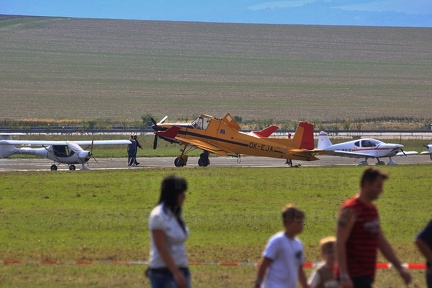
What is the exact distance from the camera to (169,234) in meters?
8.11

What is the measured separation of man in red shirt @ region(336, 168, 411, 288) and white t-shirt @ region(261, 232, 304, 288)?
482 millimetres

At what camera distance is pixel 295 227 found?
8289 millimetres

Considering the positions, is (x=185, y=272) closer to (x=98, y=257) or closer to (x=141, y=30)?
(x=98, y=257)

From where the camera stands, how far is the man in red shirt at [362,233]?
8.08 meters

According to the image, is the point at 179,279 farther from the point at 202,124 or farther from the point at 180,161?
the point at 202,124

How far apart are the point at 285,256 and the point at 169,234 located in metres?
1.08

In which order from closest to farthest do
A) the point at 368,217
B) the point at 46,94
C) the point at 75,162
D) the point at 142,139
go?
the point at 368,217, the point at 75,162, the point at 142,139, the point at 46,94

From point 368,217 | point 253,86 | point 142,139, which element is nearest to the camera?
point 368,217

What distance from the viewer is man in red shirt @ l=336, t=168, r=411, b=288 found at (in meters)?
8.08

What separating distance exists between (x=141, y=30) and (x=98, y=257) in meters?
164

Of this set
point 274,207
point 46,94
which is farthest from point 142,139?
point 46,94

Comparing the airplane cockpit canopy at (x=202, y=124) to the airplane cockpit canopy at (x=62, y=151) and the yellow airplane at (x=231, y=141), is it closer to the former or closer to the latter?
the yellow airplane at (x=231, y=141)

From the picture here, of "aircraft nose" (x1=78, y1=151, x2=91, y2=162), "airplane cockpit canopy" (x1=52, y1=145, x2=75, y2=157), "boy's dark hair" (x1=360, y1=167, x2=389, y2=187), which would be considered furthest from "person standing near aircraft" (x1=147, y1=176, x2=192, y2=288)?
"airplane cockpit canopy" (x1=52, y1=145, x2=75, y2=157)

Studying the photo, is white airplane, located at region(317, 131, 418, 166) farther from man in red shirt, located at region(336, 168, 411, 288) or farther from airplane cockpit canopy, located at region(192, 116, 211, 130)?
man in red shirt, located at region(336, 168, 411, 288)
